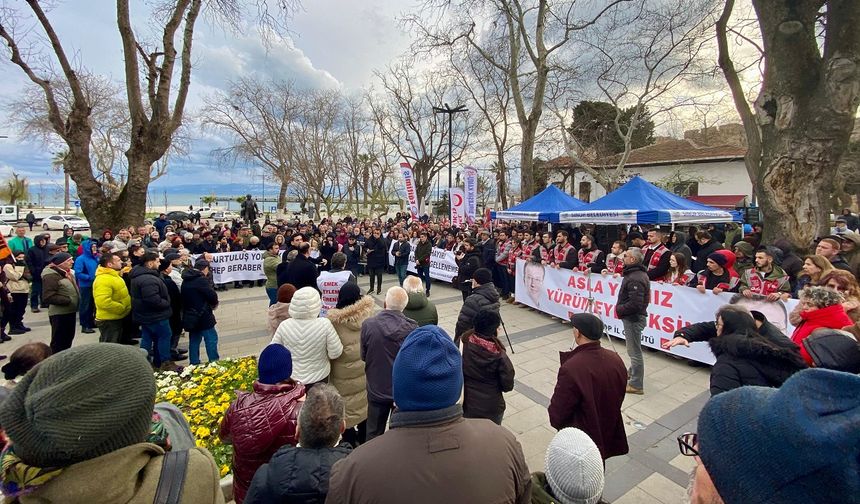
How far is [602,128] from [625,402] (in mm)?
28608

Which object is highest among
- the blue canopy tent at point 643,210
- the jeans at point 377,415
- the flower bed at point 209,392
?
the blue canopy tent at point 643,210

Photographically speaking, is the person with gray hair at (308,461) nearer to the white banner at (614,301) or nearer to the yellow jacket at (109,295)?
the yellow jacket at (109,295)

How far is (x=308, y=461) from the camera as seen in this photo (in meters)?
1.65

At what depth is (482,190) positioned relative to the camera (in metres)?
50.2

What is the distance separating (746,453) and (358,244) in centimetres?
1240

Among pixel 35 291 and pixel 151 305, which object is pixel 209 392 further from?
pixel 35 291

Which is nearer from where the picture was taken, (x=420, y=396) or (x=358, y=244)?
(x=420, y=396)

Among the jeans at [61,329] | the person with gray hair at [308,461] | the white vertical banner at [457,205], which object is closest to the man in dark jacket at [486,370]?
the person with gray hair at [308,461]

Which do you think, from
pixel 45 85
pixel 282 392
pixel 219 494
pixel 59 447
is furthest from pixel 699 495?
pixel 45 85

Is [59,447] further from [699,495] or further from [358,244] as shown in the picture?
[358,244]

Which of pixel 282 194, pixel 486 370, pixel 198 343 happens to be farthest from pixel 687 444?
pixel 282 194

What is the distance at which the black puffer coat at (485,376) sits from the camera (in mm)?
3086

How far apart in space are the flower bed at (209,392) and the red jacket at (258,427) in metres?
1.35

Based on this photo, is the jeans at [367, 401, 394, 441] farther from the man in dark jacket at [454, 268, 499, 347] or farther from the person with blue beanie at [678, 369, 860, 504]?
the person with blue beanie at [678, 369, 860, 504]
